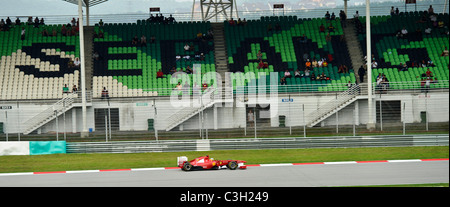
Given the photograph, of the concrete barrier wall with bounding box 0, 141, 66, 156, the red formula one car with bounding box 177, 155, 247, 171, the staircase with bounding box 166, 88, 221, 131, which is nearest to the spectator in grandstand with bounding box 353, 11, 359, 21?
the staircase with bounding box 166, 88, 221, 131

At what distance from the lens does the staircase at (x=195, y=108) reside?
2575 cm

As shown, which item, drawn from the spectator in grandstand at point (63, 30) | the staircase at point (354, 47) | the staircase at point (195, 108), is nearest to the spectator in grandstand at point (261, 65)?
the staircase at point (195, 108)

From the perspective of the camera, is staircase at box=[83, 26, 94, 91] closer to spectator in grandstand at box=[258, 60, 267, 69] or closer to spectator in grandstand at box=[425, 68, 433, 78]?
spectator in grandstand at box=[258, 60, 267, 69]

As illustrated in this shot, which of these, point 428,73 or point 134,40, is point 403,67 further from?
point 134,40

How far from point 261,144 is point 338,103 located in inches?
313

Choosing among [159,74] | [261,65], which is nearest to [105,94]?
[159,74]

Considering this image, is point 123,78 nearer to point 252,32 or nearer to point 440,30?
point 252,32

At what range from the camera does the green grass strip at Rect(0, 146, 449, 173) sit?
17.5 meters

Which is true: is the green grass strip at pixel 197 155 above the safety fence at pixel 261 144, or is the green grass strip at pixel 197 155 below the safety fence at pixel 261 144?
below

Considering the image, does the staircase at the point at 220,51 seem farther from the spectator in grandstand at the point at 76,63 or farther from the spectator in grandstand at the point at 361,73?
the spectator in grandstand at the point at 76,63

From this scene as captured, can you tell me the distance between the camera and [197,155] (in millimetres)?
19609

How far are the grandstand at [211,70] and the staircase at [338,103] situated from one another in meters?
0.06

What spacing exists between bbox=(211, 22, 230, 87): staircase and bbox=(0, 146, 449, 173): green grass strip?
10.3m
